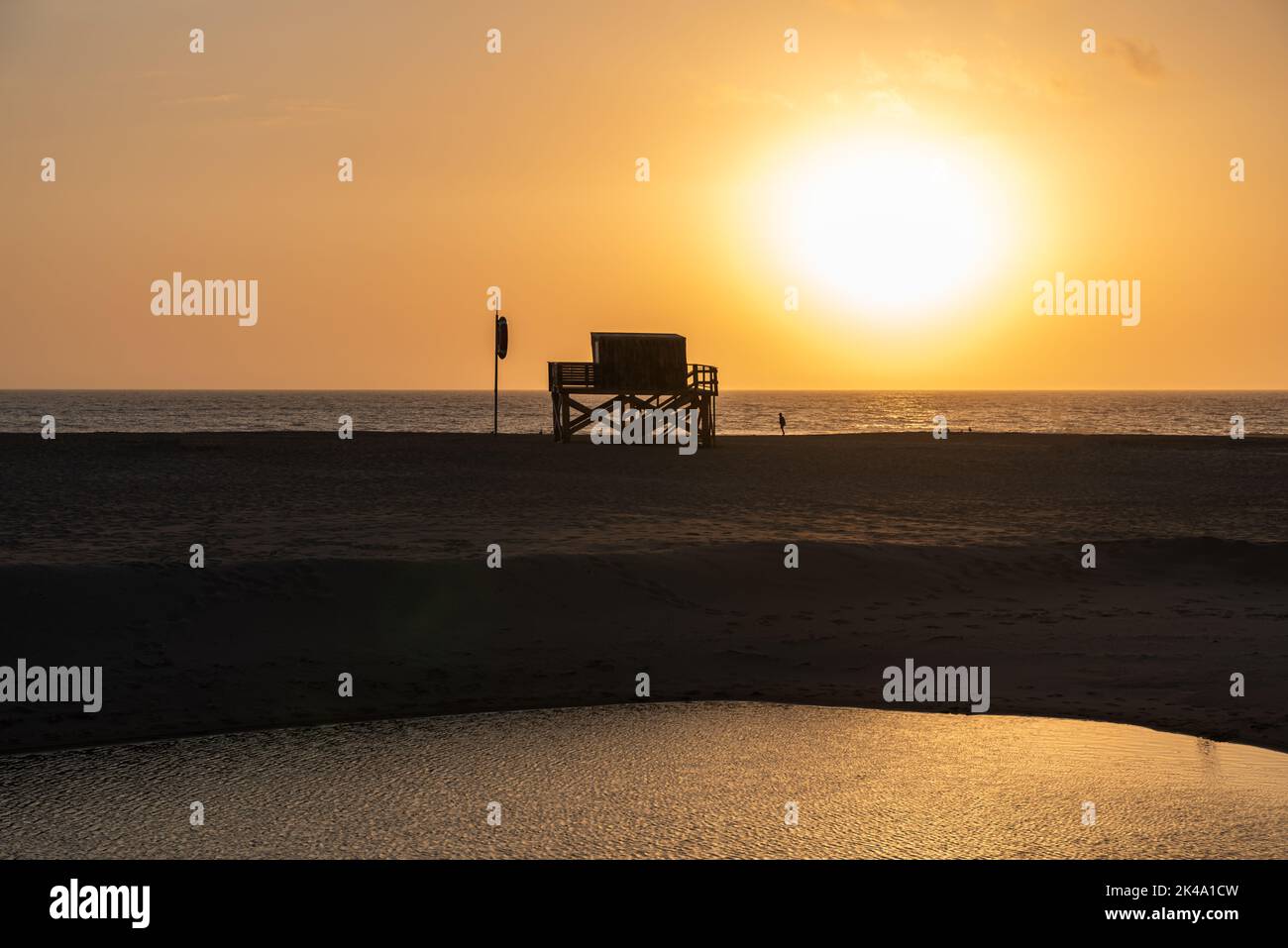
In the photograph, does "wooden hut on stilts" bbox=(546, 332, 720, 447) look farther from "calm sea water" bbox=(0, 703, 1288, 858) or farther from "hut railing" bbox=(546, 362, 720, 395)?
"calm sea water" bbox=(0, 703, 1288, 858)

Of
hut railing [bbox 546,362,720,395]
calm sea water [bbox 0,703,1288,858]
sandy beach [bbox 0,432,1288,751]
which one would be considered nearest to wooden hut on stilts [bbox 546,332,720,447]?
hut railing [bbox 546,362,720,395]

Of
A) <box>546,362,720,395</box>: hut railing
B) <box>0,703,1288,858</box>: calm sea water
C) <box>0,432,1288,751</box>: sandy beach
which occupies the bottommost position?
<box>0,703,1288,858</box>: calm sea water

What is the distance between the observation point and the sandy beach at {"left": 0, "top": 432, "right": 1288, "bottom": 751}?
1176cm

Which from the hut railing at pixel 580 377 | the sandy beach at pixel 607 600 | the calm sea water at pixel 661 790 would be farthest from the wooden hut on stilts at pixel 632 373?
the calm sea water at pixel 661 790

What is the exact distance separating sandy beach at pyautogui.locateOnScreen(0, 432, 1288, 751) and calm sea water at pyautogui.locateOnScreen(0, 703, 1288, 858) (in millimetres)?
836

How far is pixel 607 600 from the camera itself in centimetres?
1556

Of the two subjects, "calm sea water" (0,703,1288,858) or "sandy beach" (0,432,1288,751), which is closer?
"calm sea water" (0,703,1288,858)

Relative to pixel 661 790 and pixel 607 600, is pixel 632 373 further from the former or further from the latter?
pixel 661 790

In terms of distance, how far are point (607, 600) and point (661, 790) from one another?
6.94 m

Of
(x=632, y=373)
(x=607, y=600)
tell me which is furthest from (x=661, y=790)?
(x=632, y=373)

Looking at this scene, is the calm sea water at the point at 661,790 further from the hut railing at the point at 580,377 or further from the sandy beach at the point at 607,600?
the hut railing at the point at 580,377

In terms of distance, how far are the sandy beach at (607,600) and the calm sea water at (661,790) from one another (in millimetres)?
836

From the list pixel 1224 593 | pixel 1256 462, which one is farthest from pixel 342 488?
pixel 1256 462

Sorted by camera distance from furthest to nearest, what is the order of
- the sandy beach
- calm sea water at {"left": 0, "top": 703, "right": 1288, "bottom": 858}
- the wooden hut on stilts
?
the wooden hut on stilts < the sandy beach < calm sea water at {"left": 0, "top": 703, "right": 1288, "bottom": 858}
